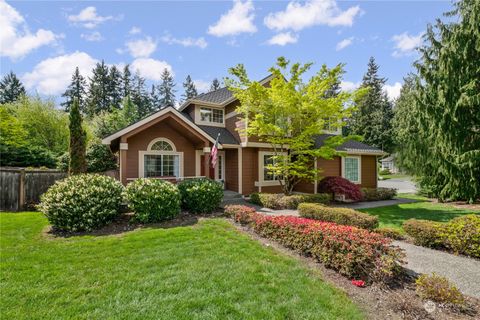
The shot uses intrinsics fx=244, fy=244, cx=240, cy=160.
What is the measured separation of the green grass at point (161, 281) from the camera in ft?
11.1

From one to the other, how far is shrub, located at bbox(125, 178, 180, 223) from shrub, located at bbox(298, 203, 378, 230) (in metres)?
4.75

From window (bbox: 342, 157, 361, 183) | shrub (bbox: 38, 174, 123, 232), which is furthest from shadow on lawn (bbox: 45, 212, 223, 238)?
window (bbox: 342, 157, 361, 183)

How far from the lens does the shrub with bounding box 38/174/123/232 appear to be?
7430 millimetres

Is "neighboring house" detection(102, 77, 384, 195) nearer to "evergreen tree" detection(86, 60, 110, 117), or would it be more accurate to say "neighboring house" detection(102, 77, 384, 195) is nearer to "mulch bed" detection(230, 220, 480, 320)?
"mulch bed" detection(230, 220, 480, 320)

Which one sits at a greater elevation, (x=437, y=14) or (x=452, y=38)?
(x=437, y=14)

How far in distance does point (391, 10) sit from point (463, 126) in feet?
26.1

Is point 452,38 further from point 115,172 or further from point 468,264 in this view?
point 115,172

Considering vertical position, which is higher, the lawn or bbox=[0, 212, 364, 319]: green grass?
bbox=[0, 212, 364, 319]: green grass

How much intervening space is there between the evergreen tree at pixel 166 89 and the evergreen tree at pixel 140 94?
20.2 feet

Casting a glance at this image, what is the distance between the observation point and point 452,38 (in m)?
12.3

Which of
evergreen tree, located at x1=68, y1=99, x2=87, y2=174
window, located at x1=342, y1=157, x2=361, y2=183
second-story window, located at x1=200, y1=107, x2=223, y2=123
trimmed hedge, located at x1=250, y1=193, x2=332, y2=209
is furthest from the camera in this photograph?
window, located at x1=342, y1=157, x2=361, y2=183

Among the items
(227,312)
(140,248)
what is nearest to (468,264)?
(227,312)

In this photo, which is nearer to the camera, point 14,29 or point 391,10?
point 14,29

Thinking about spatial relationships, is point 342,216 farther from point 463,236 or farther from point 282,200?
point 282,200
